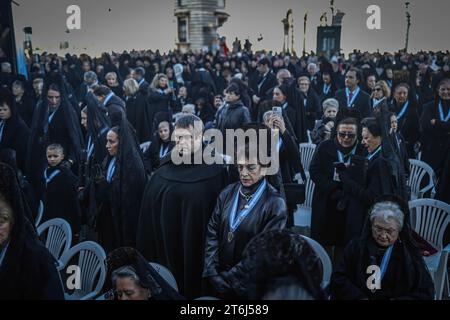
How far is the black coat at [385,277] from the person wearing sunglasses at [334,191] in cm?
104

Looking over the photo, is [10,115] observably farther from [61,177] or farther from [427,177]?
[427,177]

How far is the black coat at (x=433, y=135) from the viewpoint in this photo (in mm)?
6000

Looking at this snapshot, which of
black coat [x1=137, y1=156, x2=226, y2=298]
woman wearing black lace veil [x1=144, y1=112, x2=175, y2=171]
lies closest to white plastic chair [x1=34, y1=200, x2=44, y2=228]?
woman wearing black lace veil [x1=144, y1=112, x2=175, y2=171]

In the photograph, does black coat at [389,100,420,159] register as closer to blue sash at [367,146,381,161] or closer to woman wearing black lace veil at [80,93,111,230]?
blue sash at [367,146,381,161]

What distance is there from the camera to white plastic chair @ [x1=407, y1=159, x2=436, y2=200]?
5074 millimetres

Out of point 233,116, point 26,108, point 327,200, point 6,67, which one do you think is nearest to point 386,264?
point 327,200

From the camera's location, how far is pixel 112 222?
13.4 feet

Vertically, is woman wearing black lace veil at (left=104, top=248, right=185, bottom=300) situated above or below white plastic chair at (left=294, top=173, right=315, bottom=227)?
above

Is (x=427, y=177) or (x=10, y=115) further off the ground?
(x=10, y=115)

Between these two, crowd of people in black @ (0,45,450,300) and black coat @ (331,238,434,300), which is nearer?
crowd of people in black @ (0,45,450,300)

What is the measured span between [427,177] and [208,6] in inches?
1135

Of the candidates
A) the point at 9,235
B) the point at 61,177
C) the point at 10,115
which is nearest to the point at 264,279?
the point at 9,235

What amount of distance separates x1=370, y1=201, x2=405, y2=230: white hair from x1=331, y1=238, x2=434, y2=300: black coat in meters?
0.17

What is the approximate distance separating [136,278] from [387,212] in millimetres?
1590
